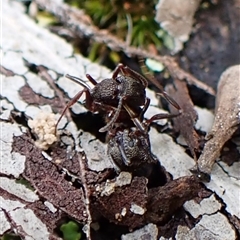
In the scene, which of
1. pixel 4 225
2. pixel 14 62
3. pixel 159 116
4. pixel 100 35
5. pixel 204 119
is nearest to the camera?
pixel 4 225

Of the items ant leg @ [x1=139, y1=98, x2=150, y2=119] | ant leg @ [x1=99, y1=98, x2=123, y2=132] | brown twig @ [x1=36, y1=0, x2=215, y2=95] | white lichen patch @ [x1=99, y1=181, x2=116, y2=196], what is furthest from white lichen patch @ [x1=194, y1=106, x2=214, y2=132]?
white lichen patch @ [x1=99, y1=181, x2=116, y2=196]

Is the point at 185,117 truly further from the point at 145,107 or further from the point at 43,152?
the point at 43,152

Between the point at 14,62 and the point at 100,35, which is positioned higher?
the point at 100,35

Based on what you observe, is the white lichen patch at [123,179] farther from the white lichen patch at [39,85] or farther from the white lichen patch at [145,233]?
the white lichen patch at [39,85]

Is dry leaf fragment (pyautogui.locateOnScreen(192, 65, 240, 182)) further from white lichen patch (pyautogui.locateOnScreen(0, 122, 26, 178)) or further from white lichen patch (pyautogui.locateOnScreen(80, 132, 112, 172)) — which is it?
white lichen patch (pyautogui.locateOnScreen(0, 122, 26, 178))

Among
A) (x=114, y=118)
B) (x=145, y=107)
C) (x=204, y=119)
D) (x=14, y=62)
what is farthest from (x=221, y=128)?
(x=14, y=62)

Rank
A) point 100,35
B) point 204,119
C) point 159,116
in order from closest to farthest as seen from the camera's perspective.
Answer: point 159,116, point 204,119, point 100,35

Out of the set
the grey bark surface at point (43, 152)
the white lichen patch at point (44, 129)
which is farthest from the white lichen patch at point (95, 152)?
the white lichen patch at point (44, 129)

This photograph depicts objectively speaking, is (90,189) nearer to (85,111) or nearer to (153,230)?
(153,230)
